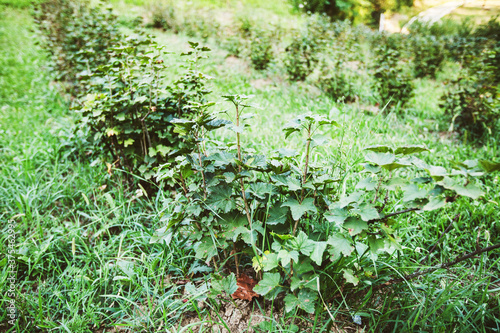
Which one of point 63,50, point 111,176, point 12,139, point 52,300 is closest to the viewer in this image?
point 52,300

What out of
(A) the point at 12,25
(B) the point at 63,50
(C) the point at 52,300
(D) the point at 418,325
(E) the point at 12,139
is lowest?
(C) the point at 52,300

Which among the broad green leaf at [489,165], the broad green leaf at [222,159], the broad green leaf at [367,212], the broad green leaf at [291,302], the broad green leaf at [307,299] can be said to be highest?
the broad green leaf at [489,165]

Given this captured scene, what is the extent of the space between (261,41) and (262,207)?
194 inches

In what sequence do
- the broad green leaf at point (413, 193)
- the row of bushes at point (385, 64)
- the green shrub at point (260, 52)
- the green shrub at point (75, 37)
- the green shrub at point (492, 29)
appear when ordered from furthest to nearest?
1. the green shrub at point (492, 29)
2. the green shrub at point (260, 52)
3. the green shrub at point (75, 37)
4. the row of bushes at point (385, 64)
5. the broad green leaf at point (413, 193)

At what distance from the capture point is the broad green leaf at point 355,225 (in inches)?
42.8

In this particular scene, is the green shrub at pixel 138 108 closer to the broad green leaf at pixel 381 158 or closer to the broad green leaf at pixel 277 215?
the broad green leaf at pixel 277 215

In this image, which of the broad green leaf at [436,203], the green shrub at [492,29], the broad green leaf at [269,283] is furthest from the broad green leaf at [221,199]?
the green shrub at [492,29]

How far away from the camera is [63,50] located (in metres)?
4.24

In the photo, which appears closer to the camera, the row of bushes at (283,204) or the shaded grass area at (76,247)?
the row of bushes at (283,204)

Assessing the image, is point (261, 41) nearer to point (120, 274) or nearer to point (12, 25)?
point (120, 274)

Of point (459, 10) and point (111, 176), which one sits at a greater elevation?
point (459, 10)

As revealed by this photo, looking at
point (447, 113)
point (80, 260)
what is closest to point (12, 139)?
point (80, 260)

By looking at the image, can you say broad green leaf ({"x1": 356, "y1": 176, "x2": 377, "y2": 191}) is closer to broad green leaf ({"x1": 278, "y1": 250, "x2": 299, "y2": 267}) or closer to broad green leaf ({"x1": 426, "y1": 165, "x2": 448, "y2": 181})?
broad green leaf ({"x1": 426, "y1": 165, "x2": 448, "y2": 181})

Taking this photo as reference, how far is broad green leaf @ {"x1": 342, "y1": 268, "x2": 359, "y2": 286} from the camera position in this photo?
1.20 meters
